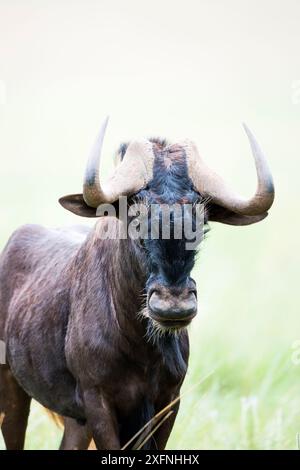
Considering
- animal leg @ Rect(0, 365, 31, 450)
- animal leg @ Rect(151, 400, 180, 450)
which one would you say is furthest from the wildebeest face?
animal leg @ Rect(0, 365, 31, 450)

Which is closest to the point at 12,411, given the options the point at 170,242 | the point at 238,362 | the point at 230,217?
the point at 230,217

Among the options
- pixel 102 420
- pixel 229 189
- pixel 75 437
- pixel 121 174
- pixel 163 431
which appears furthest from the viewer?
pixel 75 437

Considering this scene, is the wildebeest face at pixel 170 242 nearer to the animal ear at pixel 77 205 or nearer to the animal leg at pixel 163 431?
the animal ear at pixel 77 205

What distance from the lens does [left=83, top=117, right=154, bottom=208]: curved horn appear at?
714cm

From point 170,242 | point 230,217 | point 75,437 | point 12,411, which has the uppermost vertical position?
point 230,217

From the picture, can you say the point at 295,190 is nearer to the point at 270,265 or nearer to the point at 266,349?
the point at 270,265

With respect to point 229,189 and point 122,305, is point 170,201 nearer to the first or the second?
point 229,189

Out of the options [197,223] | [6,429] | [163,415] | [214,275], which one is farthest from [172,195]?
[214,275]

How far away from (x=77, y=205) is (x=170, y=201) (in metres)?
0.65

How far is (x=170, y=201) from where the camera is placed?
716 cm

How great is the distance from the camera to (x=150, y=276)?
23.5ft

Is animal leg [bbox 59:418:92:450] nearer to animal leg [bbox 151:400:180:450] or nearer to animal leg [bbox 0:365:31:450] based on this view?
animal leg [bbox 0:365:31:450]

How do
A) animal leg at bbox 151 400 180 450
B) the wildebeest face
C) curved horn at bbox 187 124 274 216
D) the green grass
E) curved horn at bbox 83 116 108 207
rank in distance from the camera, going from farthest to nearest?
the green grass, animal leg at bbox 151 400 180 450, curved horn at bbox 187 124 274 216, curved horn at bbox 83 116 108 207, the wildebeest face

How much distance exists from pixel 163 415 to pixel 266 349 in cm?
530
